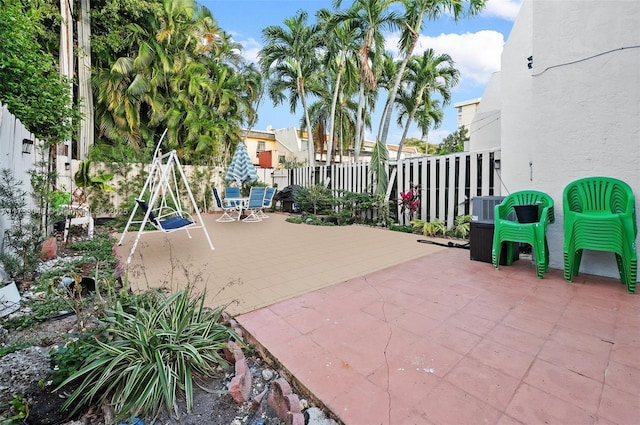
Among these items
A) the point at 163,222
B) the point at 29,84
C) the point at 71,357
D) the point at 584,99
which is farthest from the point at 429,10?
the point at 71,357

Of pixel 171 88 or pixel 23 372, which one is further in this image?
pixel 171 88

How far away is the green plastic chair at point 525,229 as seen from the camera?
11.5 ft

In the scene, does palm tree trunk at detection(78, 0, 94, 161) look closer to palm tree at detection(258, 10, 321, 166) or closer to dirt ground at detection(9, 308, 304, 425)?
palm tree at detection(258, 10, 321, 166)

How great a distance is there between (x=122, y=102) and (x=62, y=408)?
12098mm

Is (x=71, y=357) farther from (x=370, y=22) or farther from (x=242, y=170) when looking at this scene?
(x=370, y=22)

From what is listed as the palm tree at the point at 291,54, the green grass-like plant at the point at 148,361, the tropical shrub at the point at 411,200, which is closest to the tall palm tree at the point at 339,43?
the palm tree at the point at 291,54

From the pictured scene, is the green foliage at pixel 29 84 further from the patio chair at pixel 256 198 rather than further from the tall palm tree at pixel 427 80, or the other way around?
the tall palm tree at pixel 427 80

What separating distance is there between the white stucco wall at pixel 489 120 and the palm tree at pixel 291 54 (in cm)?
679

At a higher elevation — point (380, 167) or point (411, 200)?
point (380, 167)

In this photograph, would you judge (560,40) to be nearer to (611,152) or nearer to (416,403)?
(611,152)

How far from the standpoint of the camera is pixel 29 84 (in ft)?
16.2

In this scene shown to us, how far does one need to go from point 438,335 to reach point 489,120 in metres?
8.57

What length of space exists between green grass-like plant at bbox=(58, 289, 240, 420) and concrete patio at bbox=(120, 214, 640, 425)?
0.49m

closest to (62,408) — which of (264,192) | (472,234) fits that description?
(472,234)
